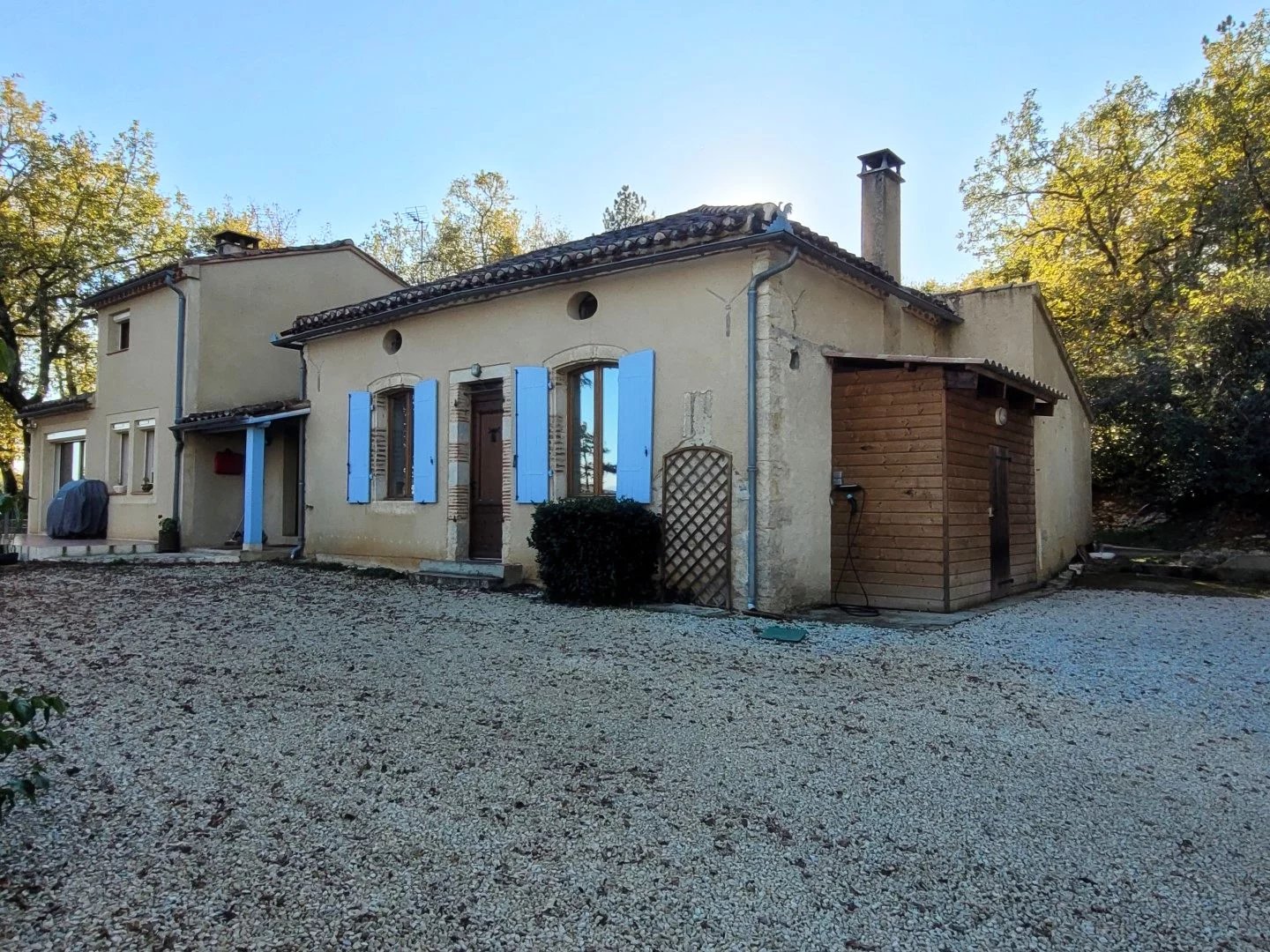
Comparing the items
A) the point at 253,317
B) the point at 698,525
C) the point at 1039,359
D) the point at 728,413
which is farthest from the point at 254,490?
the point at 1039,359

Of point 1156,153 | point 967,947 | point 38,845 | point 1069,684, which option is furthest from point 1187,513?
point 38,845

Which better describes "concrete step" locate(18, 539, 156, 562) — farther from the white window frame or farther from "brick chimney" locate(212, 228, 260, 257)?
"brick chimney" locate(212, 228, 260, 257)

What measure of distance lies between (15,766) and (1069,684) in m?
5.60

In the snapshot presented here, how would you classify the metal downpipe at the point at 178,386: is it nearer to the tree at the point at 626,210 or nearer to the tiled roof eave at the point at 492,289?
the tiled roof eave at the point at 492,289

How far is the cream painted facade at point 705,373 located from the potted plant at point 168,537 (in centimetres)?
307

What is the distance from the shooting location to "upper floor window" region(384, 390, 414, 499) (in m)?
10.6

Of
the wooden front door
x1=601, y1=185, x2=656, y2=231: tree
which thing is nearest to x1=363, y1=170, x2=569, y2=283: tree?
x1=601, y1=185, x2=656, y2=231: tree

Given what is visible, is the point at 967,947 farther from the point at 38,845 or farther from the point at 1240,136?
the point at 1240,136

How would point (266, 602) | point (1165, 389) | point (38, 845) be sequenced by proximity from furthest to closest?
point (1165, 389), point (266, 602), point (38, 845)

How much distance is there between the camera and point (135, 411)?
563 inches

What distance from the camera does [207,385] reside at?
13.3m

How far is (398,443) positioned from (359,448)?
53cm

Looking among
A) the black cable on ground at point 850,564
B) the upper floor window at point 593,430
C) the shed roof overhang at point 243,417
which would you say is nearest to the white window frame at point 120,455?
the shed roof overhang at point 243,417

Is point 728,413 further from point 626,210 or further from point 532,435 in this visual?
point 626,210
